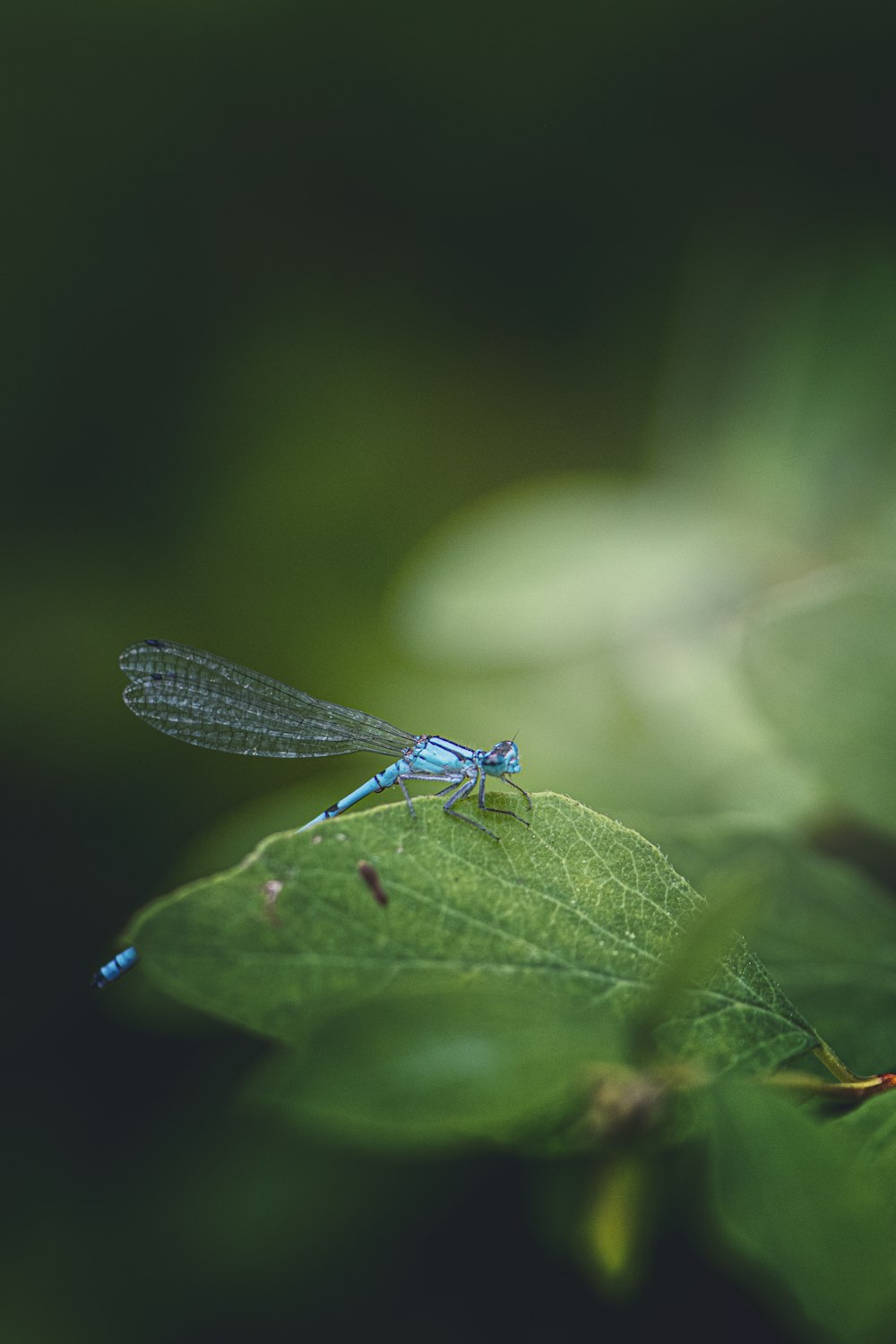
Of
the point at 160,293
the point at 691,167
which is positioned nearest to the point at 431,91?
the point at 691,167

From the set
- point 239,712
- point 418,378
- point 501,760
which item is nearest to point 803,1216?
point 501,760

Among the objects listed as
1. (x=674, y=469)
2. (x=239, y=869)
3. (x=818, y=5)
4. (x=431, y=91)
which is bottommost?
(x=239, y=869)

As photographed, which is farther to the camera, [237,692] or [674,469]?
[674,469]

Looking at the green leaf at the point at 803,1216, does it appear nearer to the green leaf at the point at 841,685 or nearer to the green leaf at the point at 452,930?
the green leaf at the point at 452,930

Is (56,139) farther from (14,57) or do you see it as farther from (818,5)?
(818,5)

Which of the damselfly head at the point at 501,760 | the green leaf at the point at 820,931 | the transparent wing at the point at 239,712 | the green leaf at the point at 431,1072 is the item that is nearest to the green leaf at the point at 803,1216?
the green leaf at the point at 431,1072

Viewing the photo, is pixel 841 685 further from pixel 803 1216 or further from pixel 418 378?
pixel 418 378

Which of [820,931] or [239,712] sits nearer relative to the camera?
[820,931]
